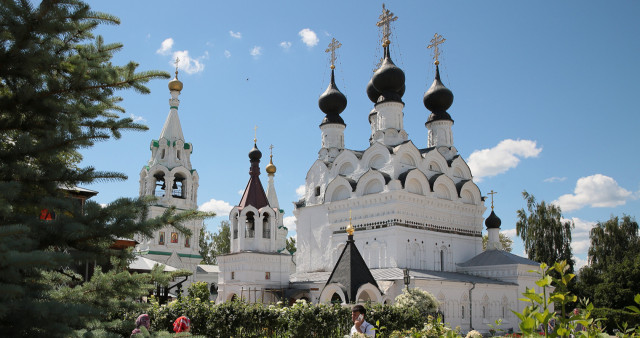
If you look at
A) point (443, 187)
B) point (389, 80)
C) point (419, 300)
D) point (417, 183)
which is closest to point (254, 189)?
point (417, 183)

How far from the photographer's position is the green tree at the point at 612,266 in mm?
24758

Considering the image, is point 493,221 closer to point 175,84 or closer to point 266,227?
point 266,227

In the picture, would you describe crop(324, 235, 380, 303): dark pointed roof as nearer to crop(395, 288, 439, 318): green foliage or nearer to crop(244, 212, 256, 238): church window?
crop(395, 288, 439, 318): green foliage

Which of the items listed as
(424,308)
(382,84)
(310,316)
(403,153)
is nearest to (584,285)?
(403,153)

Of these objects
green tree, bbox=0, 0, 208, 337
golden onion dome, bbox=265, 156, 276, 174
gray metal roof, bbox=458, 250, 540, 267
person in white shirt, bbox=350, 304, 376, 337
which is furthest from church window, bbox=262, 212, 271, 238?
green tree, bbox=0, 0, 208, 337

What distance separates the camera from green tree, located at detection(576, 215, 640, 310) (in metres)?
24.8

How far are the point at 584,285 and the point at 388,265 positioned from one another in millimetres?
14405

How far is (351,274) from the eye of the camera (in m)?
16.7

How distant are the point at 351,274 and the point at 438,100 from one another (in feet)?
42.7

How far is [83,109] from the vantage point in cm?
389

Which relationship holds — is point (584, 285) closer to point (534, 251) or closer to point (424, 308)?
point (534, 251)

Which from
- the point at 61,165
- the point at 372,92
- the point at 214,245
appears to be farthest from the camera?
the point at 214,245

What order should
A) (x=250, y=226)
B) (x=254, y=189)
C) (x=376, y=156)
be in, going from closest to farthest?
(x=250, y=226) → (x=254, y=189) → (x=376, y=156)

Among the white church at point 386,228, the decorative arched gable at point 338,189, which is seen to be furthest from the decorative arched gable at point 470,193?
the decorative arched gable at point 338,189
